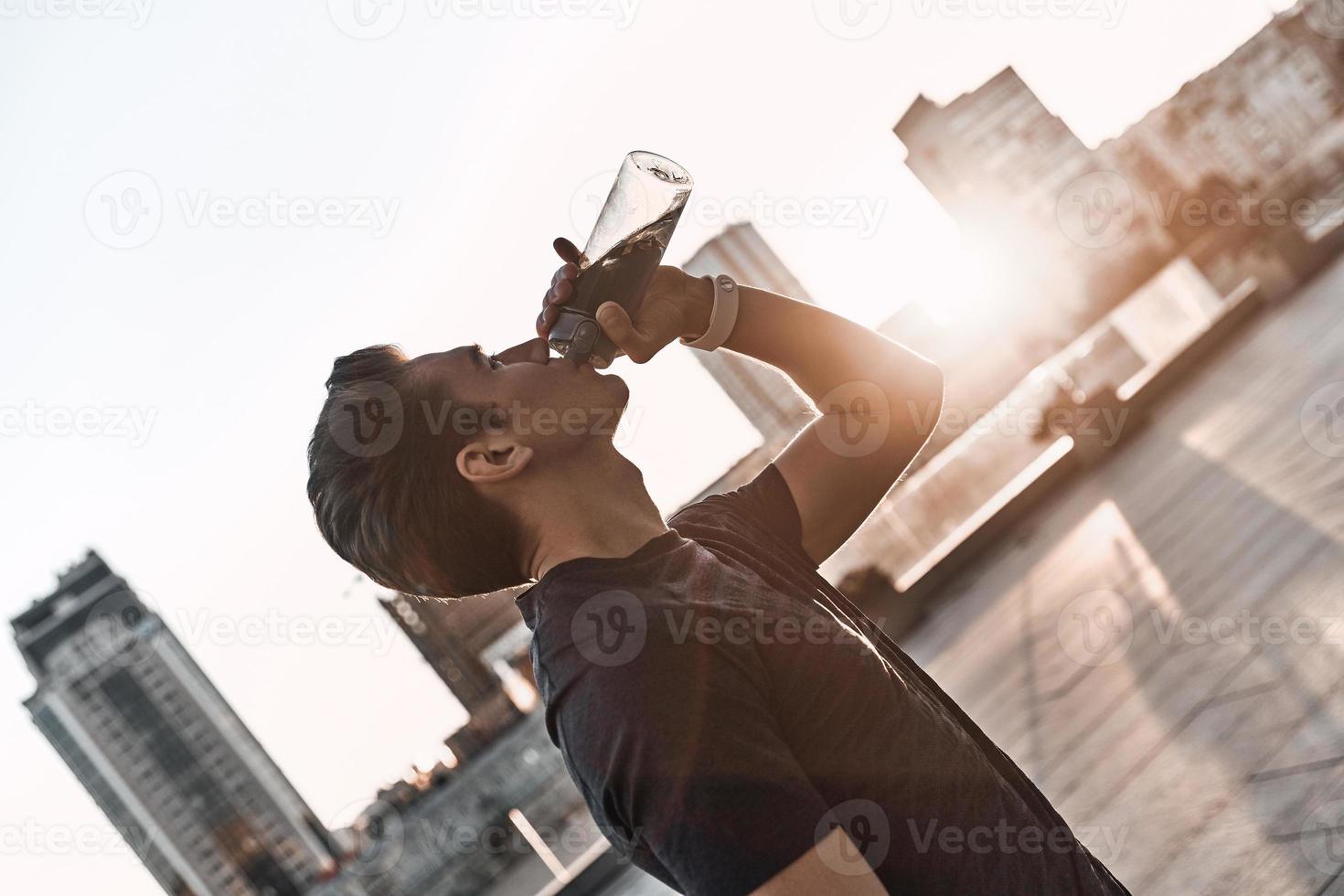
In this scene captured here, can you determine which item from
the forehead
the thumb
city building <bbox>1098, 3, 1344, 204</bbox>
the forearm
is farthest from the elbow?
city building <bbox>1098, 3, 1344, 204</bbox>

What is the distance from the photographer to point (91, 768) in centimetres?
5191

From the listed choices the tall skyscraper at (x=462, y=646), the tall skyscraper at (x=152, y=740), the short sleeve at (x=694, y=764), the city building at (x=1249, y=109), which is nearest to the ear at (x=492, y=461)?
the short sleeve at (x=694, y=764)

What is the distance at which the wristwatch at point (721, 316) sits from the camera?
1450mm

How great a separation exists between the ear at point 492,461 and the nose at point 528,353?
148 millimetres

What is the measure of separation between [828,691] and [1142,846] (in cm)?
170

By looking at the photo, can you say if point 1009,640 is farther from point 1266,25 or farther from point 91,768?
point 91,768

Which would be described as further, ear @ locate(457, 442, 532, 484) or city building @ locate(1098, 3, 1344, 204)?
city building @ locate(1098, 3, 1344, 204)

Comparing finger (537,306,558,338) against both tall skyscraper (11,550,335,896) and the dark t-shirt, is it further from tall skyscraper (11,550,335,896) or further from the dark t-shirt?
tall skyscraper (11,550,335,896)

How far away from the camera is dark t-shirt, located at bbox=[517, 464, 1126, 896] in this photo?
78 cm

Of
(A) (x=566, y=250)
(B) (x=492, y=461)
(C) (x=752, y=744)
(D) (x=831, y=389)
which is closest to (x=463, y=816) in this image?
(D) (x=831, y=389)

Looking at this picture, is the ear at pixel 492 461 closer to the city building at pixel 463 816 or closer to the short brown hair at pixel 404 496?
the short brown hair at pixel 404 496

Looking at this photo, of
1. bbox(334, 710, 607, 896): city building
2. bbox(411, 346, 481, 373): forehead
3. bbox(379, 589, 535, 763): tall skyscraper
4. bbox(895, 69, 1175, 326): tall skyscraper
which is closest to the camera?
bbox(411, 346, 481, 373): forehead

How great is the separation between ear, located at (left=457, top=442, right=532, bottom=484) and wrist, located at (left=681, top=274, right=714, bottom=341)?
1.24 ft

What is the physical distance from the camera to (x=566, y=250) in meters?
1.38
